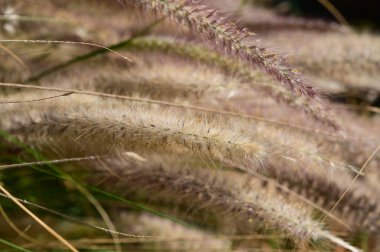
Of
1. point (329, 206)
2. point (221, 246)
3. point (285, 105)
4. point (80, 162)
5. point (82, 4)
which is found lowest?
point (221, 246)

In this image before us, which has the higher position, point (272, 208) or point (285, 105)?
point (285, 105)

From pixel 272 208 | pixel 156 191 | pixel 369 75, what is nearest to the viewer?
pixel 272 208

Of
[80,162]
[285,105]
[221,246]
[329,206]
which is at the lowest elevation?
[221,246]

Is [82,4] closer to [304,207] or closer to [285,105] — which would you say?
[285,105]

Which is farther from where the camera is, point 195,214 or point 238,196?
point 195,214

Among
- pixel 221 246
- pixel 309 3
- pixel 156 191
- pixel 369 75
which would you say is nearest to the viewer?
pixel 156 191

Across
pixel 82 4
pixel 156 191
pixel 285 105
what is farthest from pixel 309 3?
pixel 156 191

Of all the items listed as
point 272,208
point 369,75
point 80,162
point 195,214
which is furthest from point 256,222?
point 369,75

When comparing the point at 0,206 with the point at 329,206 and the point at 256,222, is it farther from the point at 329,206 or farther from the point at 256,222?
the point at 329,206

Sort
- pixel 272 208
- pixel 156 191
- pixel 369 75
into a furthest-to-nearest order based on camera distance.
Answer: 1. pixel 369 75
2. pixel 156 191
3. pixel 272 208
